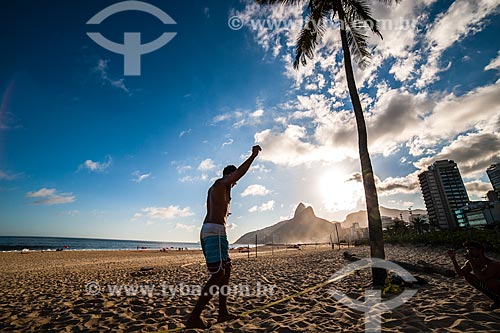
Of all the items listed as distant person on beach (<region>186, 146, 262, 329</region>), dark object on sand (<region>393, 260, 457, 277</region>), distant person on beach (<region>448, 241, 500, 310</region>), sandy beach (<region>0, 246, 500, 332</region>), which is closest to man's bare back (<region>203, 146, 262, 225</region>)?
distant person on beach (<region>186, 146, 262, 329</region>)

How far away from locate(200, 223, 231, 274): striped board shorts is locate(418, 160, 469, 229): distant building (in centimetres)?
11082

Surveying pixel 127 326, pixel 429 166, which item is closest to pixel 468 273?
pixel 127 326

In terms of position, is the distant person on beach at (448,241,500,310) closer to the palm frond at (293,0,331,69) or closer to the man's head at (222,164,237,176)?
the man's head at (222,164,237,176)

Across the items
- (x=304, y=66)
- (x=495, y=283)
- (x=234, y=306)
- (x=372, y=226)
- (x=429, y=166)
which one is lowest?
(x=234, y=306)

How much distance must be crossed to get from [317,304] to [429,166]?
117 m

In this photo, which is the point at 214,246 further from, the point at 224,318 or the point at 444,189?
the point at 444,189

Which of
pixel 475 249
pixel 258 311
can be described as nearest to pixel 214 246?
pixel 258 311

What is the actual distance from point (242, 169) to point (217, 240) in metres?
1.00

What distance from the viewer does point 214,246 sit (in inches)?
120

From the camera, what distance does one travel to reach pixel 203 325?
3029 millimetres

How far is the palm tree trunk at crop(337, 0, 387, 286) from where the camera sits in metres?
5.48

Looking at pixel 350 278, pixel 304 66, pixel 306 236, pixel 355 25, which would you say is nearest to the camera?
pixel 350 278

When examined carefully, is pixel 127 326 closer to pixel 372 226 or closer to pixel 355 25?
pixel 372 226

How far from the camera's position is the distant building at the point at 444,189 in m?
87.9
